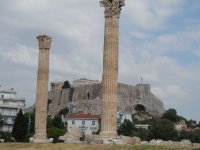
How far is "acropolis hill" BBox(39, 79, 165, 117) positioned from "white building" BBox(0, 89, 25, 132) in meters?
44.1

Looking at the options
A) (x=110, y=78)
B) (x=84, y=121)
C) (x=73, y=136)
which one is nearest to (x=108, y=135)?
(x=110, y=78)

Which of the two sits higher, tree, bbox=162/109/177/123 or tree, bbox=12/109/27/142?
tree, bbox=162/109/177/123

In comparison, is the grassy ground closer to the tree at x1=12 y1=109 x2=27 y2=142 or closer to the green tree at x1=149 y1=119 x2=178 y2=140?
the tree at x1=12 y1=109 x2=27 y2=142

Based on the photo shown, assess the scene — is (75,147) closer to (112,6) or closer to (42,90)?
(112,6)

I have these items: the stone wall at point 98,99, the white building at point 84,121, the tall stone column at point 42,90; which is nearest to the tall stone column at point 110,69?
the tall stone column at point 42,90

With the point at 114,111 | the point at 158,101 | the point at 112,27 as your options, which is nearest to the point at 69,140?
the point at 114,111

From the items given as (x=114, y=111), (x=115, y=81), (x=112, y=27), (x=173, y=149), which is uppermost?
(x=112, y=27)

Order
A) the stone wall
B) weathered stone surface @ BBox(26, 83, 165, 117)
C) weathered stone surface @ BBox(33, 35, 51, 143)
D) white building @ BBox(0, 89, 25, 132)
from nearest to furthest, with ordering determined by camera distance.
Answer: weathered stone surface @ BBox(33, 35, 51, 143)
white building @ BBox(0, 89, 25, 132)
weathered stone surface @ BBox(26, 83, 165, 117)
the stone wall

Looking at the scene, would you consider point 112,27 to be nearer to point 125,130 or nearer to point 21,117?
point 21,117

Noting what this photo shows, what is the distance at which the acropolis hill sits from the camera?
153375 mm

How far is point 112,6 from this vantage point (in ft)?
106

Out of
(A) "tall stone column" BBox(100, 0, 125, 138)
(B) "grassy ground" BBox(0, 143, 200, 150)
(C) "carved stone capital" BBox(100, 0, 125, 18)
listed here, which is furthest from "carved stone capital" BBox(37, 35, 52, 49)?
(A) "tall stone column" BBox(100, 0, 125, 138)

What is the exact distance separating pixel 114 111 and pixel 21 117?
42378mm

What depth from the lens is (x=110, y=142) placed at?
3005 centimetres
